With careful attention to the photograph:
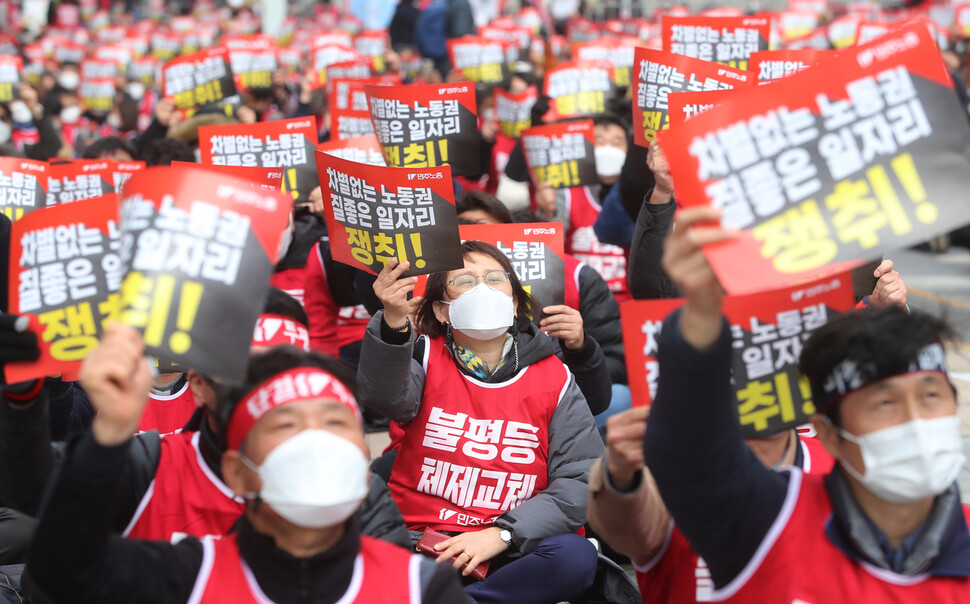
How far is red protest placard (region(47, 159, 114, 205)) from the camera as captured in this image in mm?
5156

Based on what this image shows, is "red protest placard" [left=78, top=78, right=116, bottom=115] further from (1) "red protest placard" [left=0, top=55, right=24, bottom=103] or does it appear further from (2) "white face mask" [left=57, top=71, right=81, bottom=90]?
(1) "red protest placard" [left=0, top=55, right=24, bottom=103]

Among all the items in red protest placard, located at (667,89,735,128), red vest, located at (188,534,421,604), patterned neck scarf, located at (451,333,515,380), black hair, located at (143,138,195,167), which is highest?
red protest placard, located at (667,89,735,128)

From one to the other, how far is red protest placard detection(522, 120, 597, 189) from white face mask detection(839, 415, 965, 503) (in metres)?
4.47

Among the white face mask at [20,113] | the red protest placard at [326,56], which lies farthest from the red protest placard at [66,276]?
the red protest placard at [326,56]

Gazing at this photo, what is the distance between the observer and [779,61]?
16.6 ft

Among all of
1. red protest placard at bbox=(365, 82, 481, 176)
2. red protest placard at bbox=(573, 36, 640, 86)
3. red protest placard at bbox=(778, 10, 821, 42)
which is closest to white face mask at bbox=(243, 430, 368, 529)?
red protest placard at bbox=(365, 82, 481, 176)

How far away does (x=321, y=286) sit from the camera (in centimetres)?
547

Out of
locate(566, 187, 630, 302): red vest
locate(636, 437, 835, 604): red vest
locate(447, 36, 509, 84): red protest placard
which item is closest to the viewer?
locate(636, 437, 835, 604): red vest

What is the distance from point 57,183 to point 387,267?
254 centimetres

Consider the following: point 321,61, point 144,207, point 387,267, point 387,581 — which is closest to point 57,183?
point 387,267

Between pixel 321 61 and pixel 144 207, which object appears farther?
pixel 321 61

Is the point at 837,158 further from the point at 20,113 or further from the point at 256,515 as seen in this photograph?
the point at 20,113

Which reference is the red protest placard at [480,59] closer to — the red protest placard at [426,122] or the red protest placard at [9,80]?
the red protest placard at [9,80]

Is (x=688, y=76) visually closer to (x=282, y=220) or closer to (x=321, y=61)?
(x=282, y=220)
